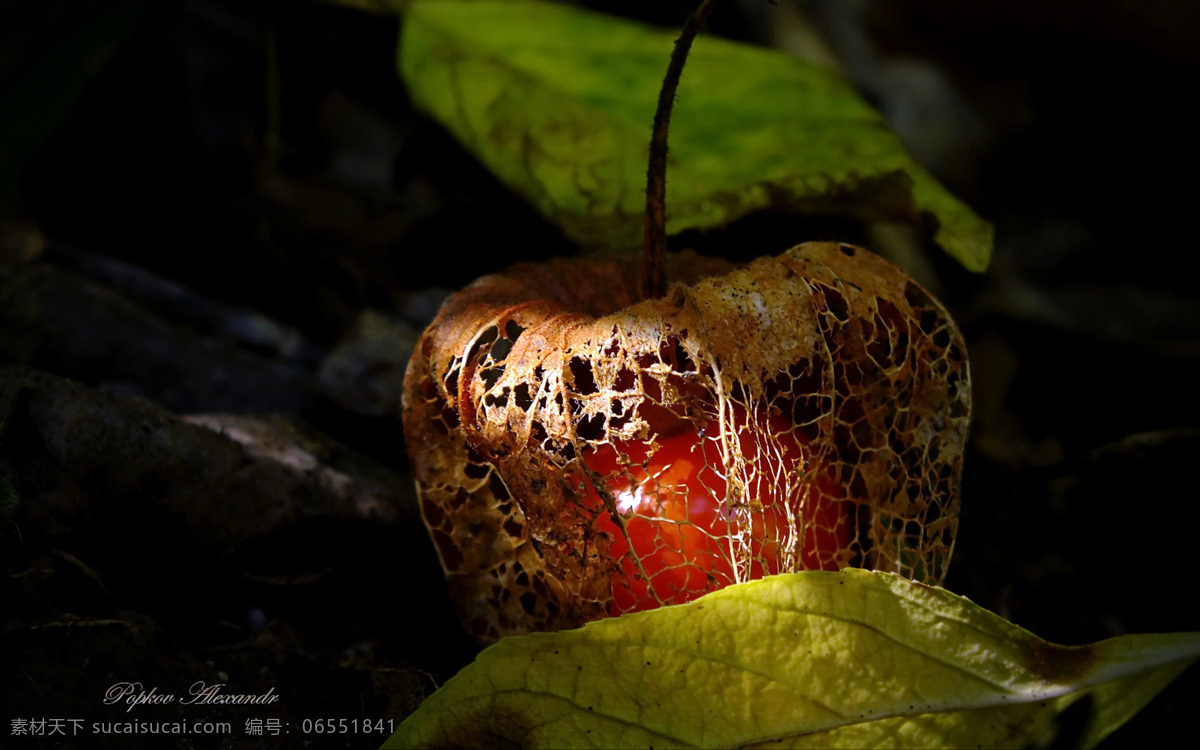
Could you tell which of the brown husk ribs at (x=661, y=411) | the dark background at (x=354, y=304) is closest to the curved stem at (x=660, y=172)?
the brown husk ribs at (x=661, y=411)

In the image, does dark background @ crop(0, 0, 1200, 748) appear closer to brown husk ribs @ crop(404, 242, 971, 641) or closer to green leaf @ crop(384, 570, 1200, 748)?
brown husk ribs @ crop(404, 242, 971, 641)

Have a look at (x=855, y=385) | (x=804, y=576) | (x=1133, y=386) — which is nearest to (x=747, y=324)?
(x=855, y=385)

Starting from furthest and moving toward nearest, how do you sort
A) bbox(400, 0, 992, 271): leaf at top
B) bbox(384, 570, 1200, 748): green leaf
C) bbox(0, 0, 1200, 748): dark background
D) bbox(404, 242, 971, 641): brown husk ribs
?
bbox(400, 0, 992, 271): leaf at top → bbox(0, 0, 1200, 748): dark background → bbox(404, 242, 971, 641): brown husk ribs → bbox(384, 570, 1200, 748): green leaf

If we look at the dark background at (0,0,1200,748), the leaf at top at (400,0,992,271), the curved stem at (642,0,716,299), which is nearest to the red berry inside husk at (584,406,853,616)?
the curved stem at (642,0,716,299)

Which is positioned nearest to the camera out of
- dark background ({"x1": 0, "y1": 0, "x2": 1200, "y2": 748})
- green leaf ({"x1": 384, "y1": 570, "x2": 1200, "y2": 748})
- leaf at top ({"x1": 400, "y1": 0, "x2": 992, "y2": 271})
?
green leaf ({"x1": 384, "y1": 570, "x2": 1200, "y2": 748})

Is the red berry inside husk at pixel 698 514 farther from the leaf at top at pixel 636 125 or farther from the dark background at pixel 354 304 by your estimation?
the leaf at top at pixel 636 125

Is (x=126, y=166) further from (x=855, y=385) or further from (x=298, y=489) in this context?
(x=855, y=385)
